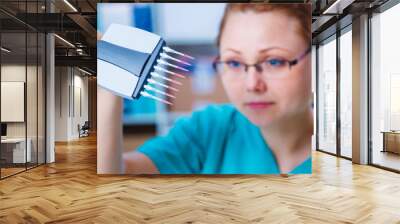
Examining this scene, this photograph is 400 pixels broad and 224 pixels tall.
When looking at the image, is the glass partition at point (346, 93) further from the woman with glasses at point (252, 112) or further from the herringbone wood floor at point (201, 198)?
the woman with glasses at point (252, 112)

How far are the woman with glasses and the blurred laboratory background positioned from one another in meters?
0.14

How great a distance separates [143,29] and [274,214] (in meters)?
3.65

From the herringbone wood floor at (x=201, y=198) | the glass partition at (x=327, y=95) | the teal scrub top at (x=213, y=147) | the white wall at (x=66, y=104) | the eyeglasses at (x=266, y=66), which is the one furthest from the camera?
the white wall at (x=66, y=104)

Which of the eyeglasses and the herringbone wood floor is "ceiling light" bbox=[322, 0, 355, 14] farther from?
the herringbone wood floor

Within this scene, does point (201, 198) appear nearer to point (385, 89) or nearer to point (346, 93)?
point (385, 89)

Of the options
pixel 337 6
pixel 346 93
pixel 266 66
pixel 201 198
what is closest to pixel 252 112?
pixel 266 66

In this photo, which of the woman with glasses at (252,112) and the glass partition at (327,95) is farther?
the glass partition at (327,95)

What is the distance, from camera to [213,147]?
20.8 ft

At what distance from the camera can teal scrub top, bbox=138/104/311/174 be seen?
20.6 feet

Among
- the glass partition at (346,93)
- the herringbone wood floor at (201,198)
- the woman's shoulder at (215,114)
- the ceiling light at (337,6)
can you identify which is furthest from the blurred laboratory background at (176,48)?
the glass partition at (346,93)

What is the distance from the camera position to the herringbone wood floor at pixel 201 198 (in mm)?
4051

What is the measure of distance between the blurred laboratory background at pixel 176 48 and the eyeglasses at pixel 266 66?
0.18m

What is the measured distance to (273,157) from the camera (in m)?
6.25

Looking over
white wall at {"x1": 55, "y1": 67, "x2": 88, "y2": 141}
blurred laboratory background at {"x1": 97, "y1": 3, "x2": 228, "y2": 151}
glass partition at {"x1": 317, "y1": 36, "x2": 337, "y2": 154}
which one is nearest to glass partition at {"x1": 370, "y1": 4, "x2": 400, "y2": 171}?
glass partition at {"x1": 317, "y1": 36, "x2": 337, "y2": 154}
